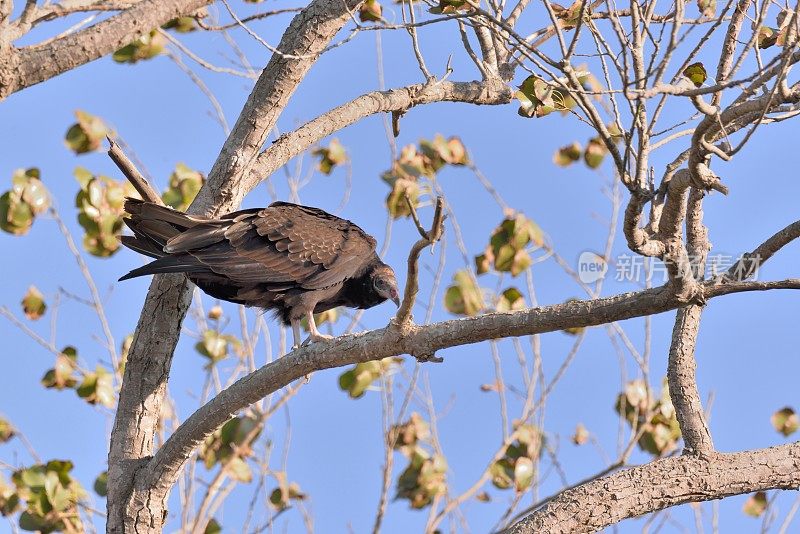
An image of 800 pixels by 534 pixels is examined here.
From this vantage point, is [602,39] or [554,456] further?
[554,456]

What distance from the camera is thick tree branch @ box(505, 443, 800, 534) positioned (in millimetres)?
3338

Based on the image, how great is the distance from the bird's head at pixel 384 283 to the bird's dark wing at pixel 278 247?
10cm

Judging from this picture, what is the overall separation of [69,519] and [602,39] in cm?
449

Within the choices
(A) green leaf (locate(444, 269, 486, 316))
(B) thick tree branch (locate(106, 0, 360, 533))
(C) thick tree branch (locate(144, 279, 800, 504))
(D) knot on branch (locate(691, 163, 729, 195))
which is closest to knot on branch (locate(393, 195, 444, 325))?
(C) thick tree branch (locate(144, 279, 800, 504))

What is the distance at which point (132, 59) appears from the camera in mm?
5328

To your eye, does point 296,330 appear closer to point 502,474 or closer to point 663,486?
point 502,474

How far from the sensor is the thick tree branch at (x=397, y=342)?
3.07 m

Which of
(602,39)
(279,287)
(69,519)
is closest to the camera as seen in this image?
(602,39)

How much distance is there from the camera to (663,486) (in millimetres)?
3412

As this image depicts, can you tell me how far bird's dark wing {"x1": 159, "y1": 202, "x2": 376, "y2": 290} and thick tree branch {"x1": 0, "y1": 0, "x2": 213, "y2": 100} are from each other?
92cm

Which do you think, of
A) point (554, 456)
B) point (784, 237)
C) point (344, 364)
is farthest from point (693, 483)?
point (554, 456)

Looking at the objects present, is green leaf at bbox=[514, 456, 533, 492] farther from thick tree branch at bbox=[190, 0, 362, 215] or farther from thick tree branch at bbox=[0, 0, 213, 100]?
thick tree branch at bbox=[0, 0, 213, 100]

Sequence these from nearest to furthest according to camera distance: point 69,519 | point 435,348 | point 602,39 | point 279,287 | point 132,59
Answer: point 602,39 < point 435,348 < point 279,287 < point 132,59 < point 69,519

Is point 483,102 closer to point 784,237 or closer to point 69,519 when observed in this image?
point 784,237
